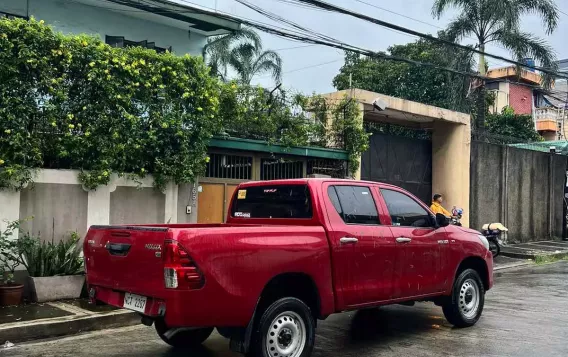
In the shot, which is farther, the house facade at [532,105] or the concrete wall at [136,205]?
the house facade at [532,105]

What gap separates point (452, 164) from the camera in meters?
16.7

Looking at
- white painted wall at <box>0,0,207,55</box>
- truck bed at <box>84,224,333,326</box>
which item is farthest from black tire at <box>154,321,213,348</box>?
white painted wall at <box>0,0,207,55</box>

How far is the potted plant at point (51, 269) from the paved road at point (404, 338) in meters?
1.64

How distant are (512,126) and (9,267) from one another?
2531 cm

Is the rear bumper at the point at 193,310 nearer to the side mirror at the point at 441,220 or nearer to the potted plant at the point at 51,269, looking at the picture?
the side mirror at the point at 441,220

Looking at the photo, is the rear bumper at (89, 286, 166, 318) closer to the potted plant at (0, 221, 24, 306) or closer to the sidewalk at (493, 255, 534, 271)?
the potted plant at (0, 221, 24, 306)

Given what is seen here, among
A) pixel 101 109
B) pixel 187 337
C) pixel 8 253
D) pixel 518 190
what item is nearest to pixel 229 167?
pixel 101 109

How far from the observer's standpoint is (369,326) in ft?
24.0

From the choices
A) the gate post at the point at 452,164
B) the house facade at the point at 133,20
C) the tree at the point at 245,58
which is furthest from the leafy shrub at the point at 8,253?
the tree at the point at 245,58

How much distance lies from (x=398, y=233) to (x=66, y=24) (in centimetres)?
1122

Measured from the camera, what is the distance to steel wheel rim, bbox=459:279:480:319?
7172 millimetres

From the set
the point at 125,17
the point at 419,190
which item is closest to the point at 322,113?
the point at 419,190

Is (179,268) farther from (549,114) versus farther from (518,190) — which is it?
(549,114)

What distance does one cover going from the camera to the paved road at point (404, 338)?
6.03m
